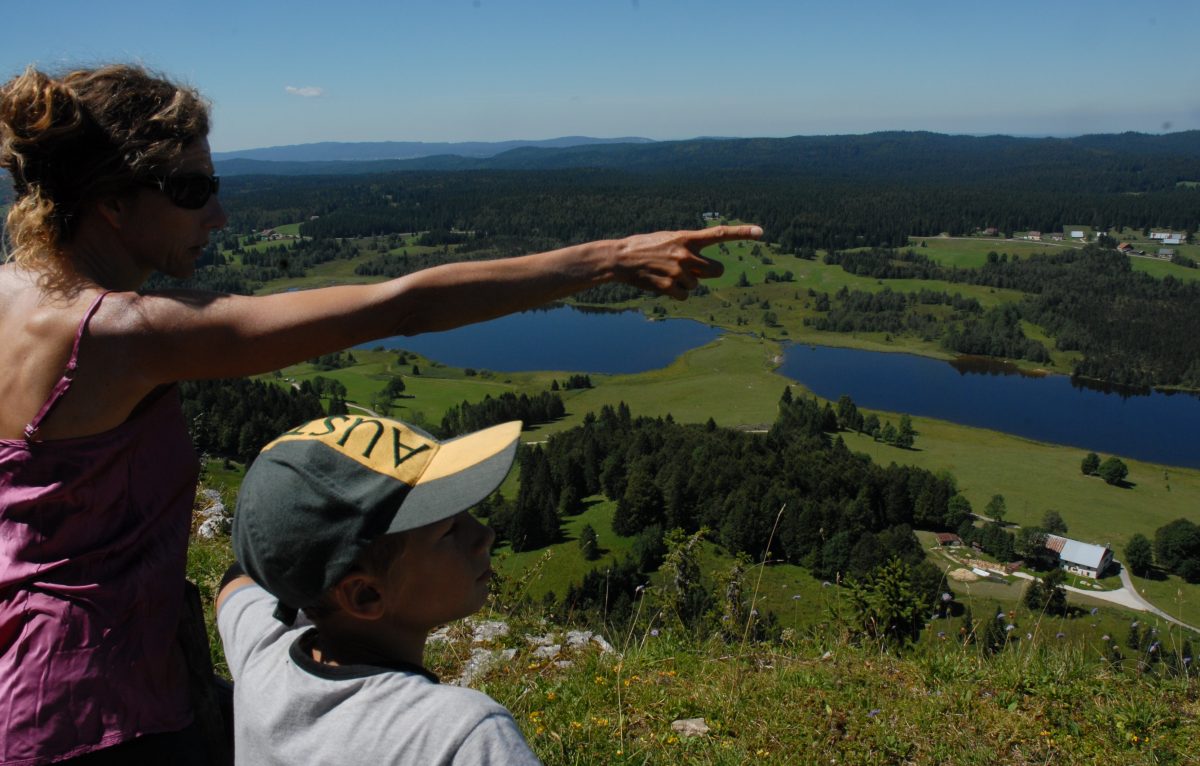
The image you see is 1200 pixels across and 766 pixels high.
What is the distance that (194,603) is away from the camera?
2086 millimetres

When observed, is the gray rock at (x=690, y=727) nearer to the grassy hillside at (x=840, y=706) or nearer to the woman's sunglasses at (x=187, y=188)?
the grassy hillside at (x=840, y=706)

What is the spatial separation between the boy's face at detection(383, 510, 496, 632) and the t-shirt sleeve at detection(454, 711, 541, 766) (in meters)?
0.32

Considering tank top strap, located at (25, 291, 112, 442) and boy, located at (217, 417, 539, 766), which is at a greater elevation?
tank top strap, located at (25, 291, 112, 442)

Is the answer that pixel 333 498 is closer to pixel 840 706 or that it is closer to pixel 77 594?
pixel 77 594

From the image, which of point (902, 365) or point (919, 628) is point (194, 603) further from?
point (902, 365)

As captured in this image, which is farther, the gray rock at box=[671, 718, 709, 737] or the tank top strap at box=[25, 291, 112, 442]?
the gray rock at box=[671, 718, 709, 737]

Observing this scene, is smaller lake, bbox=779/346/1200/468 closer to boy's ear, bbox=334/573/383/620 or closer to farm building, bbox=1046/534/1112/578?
farm building, bbox=1046/534/1112/578

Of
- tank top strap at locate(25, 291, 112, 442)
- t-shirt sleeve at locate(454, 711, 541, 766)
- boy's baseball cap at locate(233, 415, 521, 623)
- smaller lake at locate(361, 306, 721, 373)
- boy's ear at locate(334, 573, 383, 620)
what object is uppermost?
tank top strap at locate(25, 291, 112, 442)

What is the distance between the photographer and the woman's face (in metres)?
1.84

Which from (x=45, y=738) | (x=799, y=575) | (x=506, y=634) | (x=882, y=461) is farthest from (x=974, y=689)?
(x=882, y=461)

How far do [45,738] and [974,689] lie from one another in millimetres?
3641

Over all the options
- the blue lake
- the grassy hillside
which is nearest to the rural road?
the blue lake

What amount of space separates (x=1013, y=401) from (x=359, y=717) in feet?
294

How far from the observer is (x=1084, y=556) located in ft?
136
